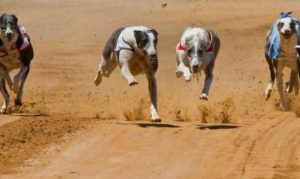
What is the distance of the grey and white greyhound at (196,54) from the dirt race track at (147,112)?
811mm

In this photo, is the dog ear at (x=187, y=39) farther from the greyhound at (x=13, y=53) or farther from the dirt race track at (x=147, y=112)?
the greyhound at (x=13, y=53)

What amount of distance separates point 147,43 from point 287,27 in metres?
3.46

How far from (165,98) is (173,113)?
327cm

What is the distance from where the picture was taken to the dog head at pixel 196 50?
13141 mm

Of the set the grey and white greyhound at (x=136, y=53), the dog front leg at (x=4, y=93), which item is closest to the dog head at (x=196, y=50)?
the grey and white greyhound at (x=136, y=53)

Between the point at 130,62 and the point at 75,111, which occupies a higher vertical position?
the point at 130,62

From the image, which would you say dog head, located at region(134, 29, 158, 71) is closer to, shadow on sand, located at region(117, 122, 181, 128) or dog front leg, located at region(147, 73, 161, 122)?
dog front leg, located at region(147, 73, 161, 122)

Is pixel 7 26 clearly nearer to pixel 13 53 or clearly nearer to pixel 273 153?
pixel 13 53

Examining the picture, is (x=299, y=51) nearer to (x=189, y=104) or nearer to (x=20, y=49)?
(x=189, y=104)

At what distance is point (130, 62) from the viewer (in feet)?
44.3

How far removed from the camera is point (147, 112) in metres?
15.4

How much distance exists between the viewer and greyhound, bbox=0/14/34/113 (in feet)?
50.1

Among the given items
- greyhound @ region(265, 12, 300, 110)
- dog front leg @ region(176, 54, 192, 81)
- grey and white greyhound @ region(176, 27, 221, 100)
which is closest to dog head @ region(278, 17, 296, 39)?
greyhound @ region(265, 12, 300, 110)

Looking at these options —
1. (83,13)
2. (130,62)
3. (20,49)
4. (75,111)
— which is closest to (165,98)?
A: (75,111)
